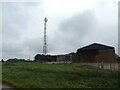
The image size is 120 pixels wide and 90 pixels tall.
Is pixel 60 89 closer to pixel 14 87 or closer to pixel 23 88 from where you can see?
pixel 23 88

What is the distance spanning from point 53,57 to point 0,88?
3421 inches

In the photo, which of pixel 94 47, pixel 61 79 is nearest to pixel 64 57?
pixel 94 47

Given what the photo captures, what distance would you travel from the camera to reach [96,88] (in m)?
15.5

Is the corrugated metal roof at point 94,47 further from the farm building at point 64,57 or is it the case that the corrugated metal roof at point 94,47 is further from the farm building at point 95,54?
the farm building at point 64,57

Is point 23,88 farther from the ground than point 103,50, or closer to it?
closer to it

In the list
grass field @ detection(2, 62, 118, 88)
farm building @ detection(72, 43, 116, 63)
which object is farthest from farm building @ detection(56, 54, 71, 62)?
grass field @ detection(2, 62, 118, 88)

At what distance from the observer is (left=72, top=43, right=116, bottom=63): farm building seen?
2601 inches

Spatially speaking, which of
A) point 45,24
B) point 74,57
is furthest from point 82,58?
point 45,24

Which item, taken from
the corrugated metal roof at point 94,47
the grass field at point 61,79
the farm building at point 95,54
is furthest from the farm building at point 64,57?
the grass field at point 61,79

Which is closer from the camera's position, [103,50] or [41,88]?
[41,88]

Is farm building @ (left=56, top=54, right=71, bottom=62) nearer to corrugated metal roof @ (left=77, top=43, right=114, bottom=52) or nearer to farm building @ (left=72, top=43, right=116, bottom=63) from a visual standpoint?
corrugated metal roof @ (left=77, top=43, right=114, bottom=52)

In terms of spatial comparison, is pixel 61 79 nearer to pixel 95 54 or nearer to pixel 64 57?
pixel 95 54

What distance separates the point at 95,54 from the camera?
66.8 m

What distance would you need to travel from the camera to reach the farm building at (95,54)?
66.1 meters
